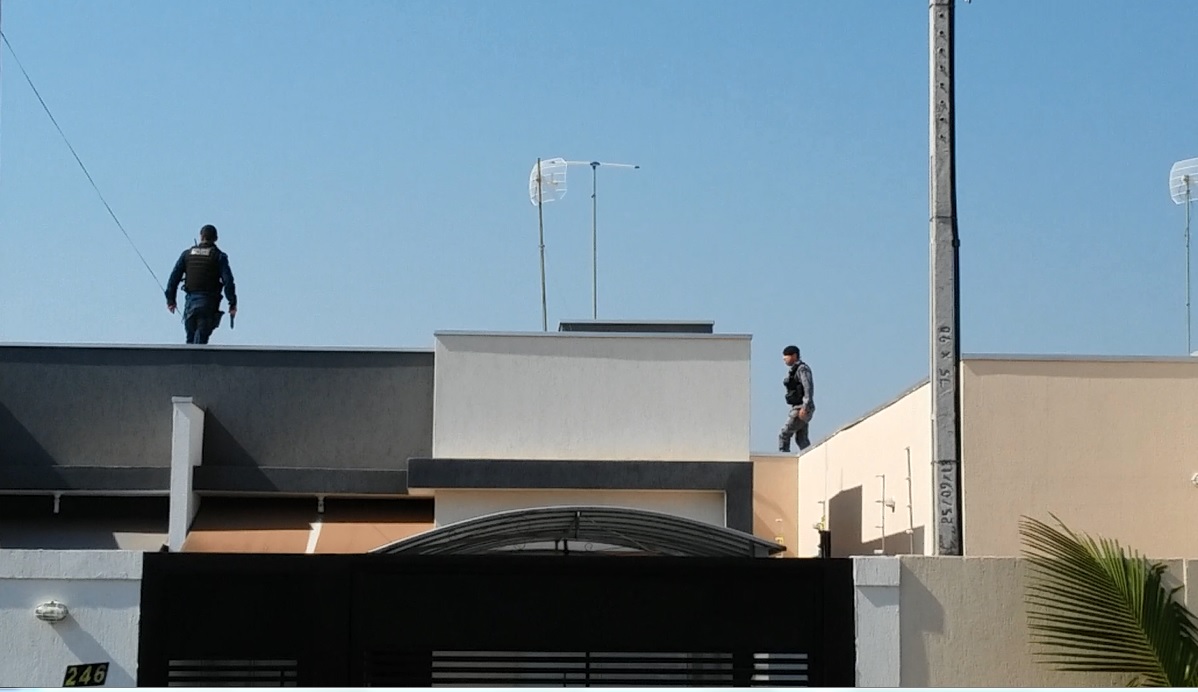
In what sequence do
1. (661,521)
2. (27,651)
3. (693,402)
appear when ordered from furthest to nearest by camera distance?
(693,402) < (661,521) < (27,651)

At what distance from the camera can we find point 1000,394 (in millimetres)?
15289

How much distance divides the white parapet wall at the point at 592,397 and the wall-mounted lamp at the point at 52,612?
20.8ft

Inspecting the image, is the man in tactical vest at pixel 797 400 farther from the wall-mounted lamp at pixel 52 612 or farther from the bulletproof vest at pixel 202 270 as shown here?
the wall-mounted lamp at pixel 52 612

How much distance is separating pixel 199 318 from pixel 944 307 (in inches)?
398

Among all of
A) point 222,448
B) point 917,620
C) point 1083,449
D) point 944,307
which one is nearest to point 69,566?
point 917,620

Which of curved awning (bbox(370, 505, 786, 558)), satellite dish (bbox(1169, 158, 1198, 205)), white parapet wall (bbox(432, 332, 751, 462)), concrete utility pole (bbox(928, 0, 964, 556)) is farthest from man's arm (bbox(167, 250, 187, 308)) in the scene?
satellite dish (bbox(1169, 158, 1198, 205))

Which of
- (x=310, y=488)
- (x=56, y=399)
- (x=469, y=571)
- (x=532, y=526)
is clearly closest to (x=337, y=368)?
(x=310, y=488)

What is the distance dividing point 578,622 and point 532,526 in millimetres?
1539

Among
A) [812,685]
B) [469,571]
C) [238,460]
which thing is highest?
[238,460]

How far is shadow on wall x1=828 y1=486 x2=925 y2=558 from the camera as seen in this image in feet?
54.6

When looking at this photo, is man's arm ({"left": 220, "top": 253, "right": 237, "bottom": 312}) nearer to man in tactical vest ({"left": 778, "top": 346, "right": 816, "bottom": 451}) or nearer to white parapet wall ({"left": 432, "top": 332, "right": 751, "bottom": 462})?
white parapet wall ({"left": 432, "top": 332, "right": 751, "bottom": 462})

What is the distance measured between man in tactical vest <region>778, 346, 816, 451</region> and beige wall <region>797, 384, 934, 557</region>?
352 millimetres

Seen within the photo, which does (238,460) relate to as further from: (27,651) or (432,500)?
(27,651)

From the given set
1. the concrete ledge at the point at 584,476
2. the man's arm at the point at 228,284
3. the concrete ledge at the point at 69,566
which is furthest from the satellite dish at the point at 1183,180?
the concrete ledge at the point at 69,566
